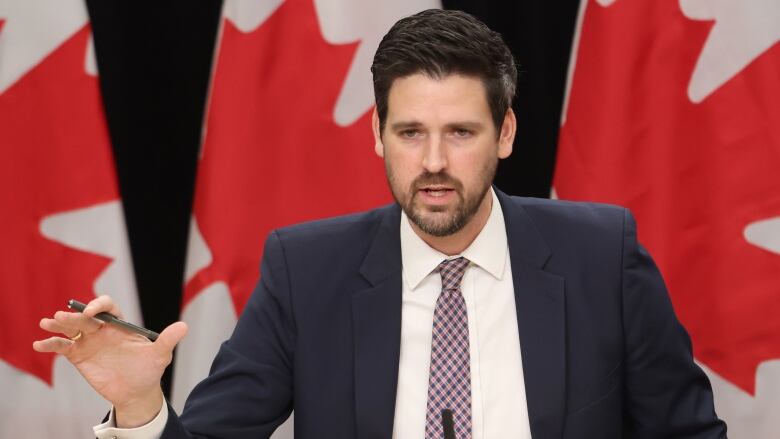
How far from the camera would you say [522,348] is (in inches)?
61.5

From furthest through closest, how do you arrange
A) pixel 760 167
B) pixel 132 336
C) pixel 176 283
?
pixel 176 283
pixel 760 167
pixel 132 336

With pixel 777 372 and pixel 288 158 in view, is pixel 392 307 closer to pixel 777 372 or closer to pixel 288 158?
pixel 288 158

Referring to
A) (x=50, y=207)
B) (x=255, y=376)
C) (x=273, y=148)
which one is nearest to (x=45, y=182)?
(x=50, y=207)

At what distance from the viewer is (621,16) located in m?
2.17

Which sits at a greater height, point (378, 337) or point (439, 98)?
point (439, 98)

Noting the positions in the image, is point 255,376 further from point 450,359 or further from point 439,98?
point 439,98

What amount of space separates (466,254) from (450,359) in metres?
0.18

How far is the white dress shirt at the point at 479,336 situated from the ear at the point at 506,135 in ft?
0.35

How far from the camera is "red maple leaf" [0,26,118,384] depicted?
2221mm

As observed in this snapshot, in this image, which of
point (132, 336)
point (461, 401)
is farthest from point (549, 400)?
point (132, 336)

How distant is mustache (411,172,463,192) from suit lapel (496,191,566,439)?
0.60 ft

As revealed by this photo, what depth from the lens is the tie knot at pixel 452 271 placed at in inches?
63.2

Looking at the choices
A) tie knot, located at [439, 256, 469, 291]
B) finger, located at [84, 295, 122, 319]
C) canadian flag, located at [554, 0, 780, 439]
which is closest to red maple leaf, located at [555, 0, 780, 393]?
canadian flag, located at [554, 0, 780, 439]

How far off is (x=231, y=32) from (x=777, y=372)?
4.65 ft
